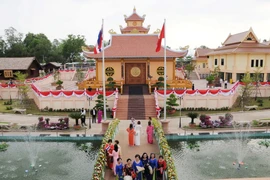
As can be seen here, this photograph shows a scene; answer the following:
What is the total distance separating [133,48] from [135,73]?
3110mm

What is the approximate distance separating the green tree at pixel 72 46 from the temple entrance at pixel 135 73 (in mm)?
45005

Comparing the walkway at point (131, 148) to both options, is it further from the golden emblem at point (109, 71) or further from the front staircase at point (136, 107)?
the golden emblem at point (109, 71)

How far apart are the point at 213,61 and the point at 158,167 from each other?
4184cm

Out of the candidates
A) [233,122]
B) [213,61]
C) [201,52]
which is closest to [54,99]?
[233,122]

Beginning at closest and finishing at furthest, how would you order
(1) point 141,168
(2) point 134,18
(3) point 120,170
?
(1) point 141,168 < (3) point 120,170 < (2) point 134,18

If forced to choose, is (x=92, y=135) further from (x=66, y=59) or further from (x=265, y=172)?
(x=66, y=59)

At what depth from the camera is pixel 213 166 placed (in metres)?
12.4

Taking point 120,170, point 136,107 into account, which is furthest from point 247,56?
point 120,170

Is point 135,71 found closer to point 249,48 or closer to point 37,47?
point 249,48

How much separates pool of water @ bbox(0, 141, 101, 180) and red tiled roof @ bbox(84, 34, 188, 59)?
1458 cm

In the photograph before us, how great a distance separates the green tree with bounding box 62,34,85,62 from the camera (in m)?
72.8

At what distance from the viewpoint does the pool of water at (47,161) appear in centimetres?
1157

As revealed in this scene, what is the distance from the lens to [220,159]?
1317 centimetres

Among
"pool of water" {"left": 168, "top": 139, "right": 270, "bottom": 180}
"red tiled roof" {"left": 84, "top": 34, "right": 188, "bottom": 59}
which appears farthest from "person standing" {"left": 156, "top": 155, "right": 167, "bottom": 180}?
"red tiled roof" {"left": 84, "top": 34, "right": 188, "bottom": 59}
